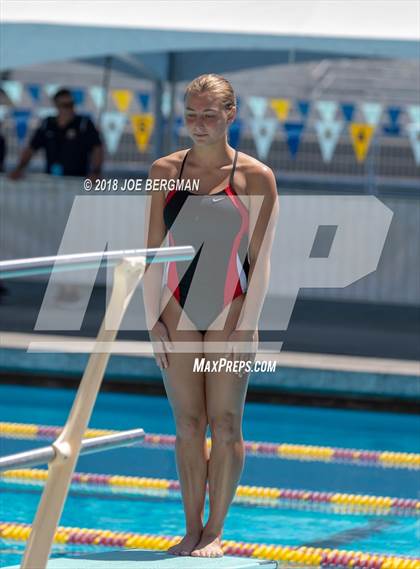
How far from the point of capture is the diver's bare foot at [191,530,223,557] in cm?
389

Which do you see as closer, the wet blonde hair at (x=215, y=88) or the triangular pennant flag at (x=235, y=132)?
the wet blonde hair at (x=215, y=88)

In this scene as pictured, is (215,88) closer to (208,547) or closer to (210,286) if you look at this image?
(210,286)

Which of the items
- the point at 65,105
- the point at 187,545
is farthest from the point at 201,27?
the point at 187,545

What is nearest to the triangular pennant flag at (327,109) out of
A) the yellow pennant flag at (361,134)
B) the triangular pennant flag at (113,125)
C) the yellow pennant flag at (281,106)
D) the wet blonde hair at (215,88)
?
the yellow pennant flag at (281,106)

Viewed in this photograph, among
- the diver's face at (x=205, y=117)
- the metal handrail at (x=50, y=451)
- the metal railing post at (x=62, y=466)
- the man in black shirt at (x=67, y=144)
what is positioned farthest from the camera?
the man in black shirt at (x=67, y=144)

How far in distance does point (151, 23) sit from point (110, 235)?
2.93 meters

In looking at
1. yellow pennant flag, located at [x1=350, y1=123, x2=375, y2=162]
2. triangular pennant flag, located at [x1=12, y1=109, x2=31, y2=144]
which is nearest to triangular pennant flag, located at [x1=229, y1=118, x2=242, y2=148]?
yellow pennant flag, located at [x1=350, y1=123, x2=375, y2=162]

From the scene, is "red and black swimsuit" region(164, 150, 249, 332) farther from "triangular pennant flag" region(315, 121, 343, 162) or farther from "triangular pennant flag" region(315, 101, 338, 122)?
"triangular pennant flag" region(315, 121, 343, 162)

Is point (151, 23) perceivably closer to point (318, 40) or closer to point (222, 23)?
point (222, 23)

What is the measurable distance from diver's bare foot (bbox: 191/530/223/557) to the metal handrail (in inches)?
51.3

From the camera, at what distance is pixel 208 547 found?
3906 millimetres

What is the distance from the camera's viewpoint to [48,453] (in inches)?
97.0

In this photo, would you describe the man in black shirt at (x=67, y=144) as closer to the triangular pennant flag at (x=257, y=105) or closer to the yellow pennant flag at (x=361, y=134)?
the yellow pennant flag at (x=361, y=134)

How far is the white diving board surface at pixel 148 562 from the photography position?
3676 mm
